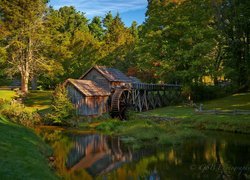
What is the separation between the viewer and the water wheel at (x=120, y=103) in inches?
1548

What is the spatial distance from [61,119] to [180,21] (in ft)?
63.7

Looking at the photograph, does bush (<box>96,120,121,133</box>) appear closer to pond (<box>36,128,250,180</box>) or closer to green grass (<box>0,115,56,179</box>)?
pond (<box>36,128,250,180</box>)

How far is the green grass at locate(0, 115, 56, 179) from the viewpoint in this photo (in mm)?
12867

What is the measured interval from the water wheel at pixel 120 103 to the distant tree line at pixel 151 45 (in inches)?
211

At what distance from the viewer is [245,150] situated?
68.3 feet

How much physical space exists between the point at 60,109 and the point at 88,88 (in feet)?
16.1

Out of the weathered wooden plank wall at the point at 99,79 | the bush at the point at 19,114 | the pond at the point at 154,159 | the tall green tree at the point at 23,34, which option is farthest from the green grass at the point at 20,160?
the tall green tree at the point at 23,34

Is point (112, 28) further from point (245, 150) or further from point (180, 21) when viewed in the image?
point (245, 150)

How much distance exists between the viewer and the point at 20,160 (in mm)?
14852

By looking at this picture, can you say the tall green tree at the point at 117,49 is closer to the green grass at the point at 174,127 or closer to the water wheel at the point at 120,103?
the water wheel at the point at 120,103

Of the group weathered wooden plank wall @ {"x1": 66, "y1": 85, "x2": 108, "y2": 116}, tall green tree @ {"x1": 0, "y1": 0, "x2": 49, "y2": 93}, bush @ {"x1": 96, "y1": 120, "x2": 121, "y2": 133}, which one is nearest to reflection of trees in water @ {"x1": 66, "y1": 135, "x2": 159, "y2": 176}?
bush @ {"x1": 96, "y1": 120, "x2": 121, "y2": 133}

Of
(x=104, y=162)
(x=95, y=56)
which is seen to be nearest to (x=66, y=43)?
(x=95, y=56)

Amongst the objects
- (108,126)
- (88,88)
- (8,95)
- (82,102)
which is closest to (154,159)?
(108,126)

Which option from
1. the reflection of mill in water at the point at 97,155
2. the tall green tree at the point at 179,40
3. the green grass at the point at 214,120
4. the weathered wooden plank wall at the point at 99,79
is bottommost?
the reflection of mill in water at the point at 97,155
